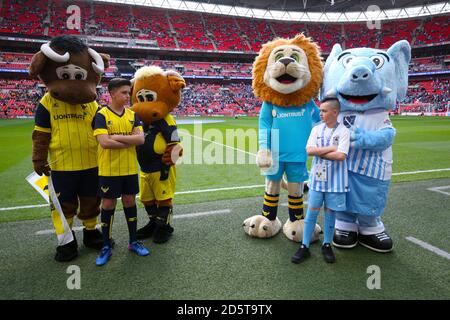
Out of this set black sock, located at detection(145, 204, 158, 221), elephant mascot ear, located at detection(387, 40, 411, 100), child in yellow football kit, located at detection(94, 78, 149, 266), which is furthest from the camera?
black sock, located at detection(145, 204, 158, 221)

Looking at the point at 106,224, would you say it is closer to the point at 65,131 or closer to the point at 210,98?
the point at 65,131

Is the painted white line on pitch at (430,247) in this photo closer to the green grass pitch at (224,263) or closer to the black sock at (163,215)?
the green grass pitch at (224,263)

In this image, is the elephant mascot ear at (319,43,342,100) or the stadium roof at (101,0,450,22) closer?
the elephant mascot ear at (319,43,342,100)

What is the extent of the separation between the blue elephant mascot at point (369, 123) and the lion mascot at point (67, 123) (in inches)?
99.0

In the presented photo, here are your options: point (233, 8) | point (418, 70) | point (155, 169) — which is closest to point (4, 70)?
point (233, 8)

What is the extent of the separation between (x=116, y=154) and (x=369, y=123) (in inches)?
102

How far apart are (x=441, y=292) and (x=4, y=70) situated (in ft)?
130

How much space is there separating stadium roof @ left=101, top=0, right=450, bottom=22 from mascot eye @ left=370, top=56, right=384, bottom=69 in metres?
41.9

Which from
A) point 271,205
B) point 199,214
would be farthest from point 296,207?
point 199,214

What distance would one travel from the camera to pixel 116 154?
107 inches

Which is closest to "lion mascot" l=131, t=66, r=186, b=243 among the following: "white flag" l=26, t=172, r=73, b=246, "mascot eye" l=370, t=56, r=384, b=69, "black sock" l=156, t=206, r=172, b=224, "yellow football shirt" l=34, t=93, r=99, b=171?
"black sock" l=156, t=206, r=172, b=224

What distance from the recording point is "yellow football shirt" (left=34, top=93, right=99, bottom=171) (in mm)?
2773

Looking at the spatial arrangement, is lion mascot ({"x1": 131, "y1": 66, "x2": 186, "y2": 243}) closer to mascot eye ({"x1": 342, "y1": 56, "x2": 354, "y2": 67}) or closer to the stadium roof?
mascot eye ({"x1": 342, "y1": 56, "x2": 354, "y2": 67})
